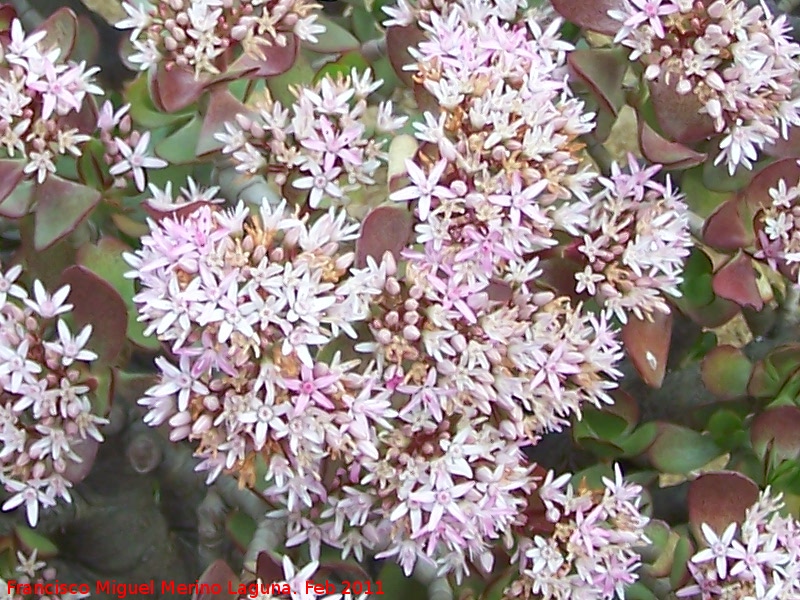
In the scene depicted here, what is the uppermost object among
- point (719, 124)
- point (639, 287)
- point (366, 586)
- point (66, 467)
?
point (719, 124)

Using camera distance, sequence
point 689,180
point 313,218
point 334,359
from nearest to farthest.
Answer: point 334,359 < point 313,218 < point 689,180

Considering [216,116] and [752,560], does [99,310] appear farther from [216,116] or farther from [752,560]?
[752,560]

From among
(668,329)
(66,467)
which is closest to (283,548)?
(66,467)

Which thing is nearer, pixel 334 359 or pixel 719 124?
pixel 334 359

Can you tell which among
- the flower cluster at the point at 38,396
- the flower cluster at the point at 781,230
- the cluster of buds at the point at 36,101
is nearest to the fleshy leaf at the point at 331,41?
the cluster of buds at the point at 36,101

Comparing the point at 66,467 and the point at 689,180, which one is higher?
the point at 689,180

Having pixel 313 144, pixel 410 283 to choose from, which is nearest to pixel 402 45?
pixel 313 144

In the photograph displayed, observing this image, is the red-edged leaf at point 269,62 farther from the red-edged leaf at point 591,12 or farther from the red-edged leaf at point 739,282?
the red-edged leaf at point 739,282

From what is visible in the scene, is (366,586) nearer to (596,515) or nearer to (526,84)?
(596,515)
